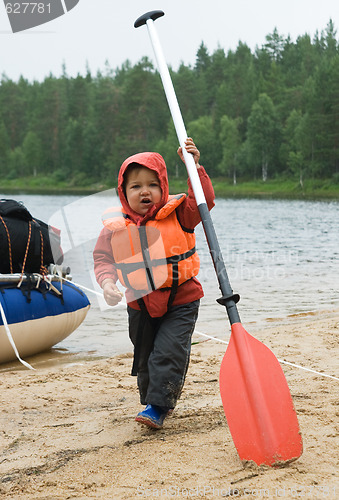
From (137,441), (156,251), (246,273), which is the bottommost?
(246,273)

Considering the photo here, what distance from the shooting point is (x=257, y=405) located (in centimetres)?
264

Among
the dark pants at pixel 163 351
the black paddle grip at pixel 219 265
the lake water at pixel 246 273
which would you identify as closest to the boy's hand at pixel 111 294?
the dark pants at pixel 163 351

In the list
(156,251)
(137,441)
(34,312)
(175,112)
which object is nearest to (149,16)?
(175,112)

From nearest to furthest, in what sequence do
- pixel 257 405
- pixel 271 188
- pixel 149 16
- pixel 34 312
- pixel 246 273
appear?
1. pixel 257 405
2. pixel 149 16
3. pixel 34 312
4. pixel 246 273
5. pixel 271 188

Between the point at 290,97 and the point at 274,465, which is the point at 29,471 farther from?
the point at 290,97

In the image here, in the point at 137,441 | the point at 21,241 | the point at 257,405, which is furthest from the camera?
the point at 21,241

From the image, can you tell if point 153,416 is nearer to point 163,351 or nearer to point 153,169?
point 163,351

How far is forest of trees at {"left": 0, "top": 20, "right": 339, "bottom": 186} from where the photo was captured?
5022cm

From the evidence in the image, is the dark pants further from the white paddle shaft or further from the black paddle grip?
the white paddle shaft

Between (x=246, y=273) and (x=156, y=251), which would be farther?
(x=246, y=273)

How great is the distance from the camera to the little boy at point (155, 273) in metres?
2.98

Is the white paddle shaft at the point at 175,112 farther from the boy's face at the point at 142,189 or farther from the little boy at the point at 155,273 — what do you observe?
the boy's face at the point at 142,189

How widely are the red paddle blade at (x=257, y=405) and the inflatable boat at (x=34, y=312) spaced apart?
8.44ft

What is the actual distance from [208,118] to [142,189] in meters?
61.5
